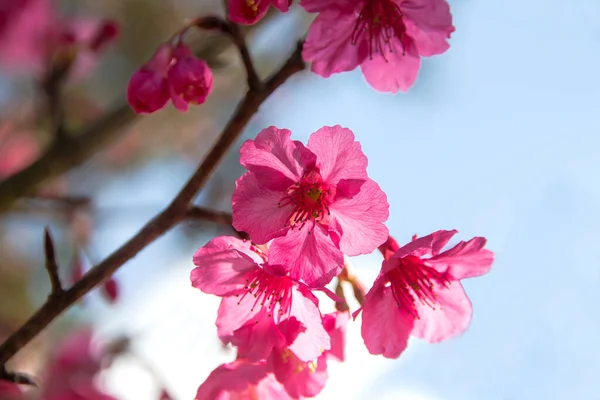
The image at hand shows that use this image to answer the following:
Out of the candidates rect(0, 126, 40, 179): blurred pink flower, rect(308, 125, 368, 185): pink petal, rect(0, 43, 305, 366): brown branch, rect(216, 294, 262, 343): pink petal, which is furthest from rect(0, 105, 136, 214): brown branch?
rect(0, 126, 40, 179): blurred pink flower

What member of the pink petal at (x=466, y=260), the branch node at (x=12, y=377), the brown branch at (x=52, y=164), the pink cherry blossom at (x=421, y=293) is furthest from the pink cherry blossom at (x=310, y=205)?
the brown branch at (x=52, y=164)

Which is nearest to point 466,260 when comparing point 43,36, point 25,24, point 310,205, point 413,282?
point 413,282

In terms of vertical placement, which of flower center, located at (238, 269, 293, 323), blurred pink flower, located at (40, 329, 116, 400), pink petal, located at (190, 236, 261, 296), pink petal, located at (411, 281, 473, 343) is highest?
pink petal, located at (190, 236, 261, 296)

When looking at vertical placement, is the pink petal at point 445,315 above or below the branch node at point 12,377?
below

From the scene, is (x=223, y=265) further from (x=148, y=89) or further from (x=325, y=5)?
(x=325, y=5)

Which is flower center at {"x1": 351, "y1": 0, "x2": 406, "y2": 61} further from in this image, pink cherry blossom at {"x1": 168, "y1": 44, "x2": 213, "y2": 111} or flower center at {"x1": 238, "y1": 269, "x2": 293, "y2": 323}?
flower center at {"x1": 238, "y1": 269, "x2": 293, "y2": 323}

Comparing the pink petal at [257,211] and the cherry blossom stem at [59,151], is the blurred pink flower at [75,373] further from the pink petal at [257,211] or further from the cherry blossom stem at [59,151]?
the pink petal at [257,211]
